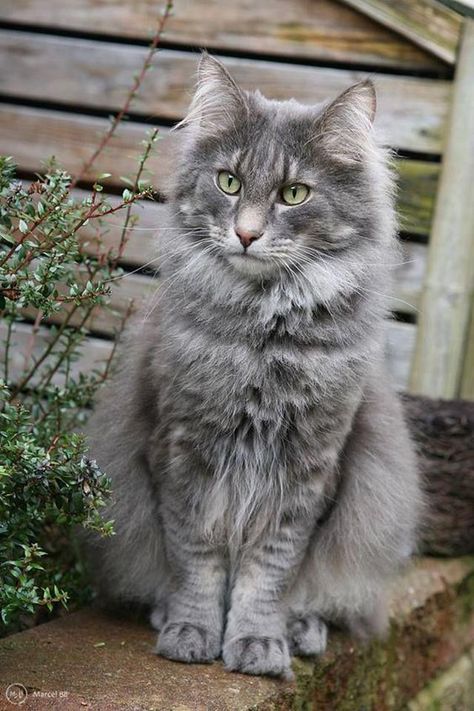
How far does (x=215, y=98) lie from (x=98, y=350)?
5.79ft

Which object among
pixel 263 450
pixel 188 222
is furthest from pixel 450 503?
pixel 188 222

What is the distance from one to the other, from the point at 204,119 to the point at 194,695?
4.39 feet

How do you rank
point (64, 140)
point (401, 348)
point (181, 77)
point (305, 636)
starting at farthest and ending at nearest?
point (64, 140)
point (181, 77)
point (401, 348)
point (305, 636)

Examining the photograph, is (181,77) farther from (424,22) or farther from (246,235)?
(246,235)

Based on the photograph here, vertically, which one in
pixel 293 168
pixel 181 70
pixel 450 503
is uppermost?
pixel 181 70

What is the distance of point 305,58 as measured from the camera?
3756mm

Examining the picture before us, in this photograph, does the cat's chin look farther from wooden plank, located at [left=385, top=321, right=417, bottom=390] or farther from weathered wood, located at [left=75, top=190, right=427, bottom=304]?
wooden plank, located at [left=385, top=321, right=417, bottom=390]

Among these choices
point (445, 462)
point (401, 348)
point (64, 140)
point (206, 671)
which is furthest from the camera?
point (64, 140)

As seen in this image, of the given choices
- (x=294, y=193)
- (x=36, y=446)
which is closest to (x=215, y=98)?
(x=294, y=193)

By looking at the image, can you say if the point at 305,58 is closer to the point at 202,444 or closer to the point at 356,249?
the point at 356,249

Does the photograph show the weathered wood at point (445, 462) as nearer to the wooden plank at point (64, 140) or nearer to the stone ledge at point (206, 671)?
the stone ledge at point (206, 671)

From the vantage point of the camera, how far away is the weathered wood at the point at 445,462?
11.2 ft

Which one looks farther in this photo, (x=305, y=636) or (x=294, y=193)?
(x=305, y=636)

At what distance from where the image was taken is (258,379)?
90.1 inches
